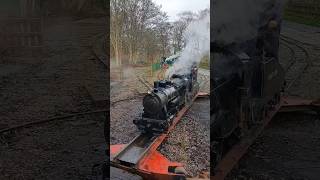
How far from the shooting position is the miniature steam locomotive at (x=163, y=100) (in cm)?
174

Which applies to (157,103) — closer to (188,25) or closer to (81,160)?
(188,25)

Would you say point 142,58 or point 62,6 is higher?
point 62,6

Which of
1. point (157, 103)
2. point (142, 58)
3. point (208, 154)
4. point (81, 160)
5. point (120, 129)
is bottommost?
point (81, 160)

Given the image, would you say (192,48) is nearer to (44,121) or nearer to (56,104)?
(56,104)

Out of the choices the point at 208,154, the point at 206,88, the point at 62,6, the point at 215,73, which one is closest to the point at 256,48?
the point at 215,73

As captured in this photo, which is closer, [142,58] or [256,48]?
[142,58]

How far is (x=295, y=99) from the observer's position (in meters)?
2.25

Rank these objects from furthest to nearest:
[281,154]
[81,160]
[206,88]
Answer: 1. [81,160]
2. [281,154]
3. [206,88]

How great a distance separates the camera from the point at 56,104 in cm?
232

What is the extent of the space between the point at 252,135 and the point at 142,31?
0.88 meters

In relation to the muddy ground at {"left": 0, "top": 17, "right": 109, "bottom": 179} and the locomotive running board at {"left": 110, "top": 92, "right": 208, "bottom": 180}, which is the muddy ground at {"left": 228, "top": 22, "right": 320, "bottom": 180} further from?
the muddy ground at {"left": 0, "top": 17, "right": 109, "bottom": 179}

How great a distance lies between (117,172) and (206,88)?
0.51 meters

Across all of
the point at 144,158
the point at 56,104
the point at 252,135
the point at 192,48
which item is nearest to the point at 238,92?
the point at 252,135

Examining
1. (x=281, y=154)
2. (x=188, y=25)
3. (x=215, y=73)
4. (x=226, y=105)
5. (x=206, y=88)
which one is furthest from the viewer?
(x=281, y=154)
